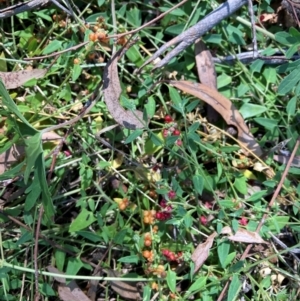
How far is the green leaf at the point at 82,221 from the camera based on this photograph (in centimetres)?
193

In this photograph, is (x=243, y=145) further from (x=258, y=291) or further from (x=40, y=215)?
(x=40, y=215)

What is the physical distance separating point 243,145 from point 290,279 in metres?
0.53

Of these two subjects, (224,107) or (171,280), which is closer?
(171,280)

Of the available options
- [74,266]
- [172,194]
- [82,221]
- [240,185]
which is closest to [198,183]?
[172,194]

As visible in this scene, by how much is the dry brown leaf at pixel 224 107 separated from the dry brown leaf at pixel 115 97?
0.22 metres

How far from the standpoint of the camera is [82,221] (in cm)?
194

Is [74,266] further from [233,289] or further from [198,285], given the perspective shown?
[233,289]

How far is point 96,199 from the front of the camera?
2.11 metres

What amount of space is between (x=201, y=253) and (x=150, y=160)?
0.41 metres

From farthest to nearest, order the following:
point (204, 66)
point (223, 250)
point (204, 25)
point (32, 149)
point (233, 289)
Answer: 1. point (204, 66)
2. point (204, 25)
3. point (223, 250)
4. point (233, 289)
5. point (32, 149)

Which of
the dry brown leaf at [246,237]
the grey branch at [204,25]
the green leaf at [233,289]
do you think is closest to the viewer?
the green leaf at [233,289]

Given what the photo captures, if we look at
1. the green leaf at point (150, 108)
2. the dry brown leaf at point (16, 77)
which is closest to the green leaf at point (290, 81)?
the green leaf at point (150, 108)

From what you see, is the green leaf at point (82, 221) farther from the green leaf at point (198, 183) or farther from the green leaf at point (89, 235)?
the green leaf at point (198, 183)

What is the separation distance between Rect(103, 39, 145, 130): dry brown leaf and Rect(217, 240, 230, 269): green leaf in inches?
20.1
